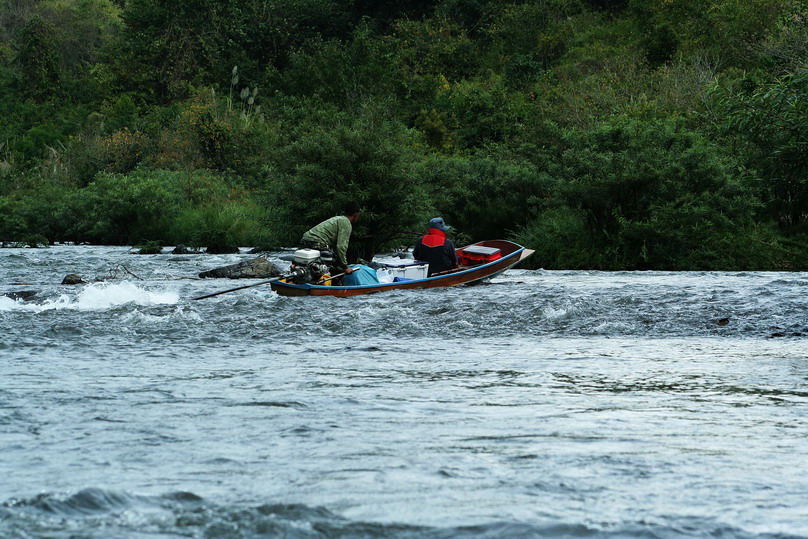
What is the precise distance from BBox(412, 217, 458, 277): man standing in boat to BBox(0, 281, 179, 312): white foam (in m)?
4.15

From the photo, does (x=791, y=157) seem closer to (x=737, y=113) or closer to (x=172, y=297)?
(x=737, y=113)

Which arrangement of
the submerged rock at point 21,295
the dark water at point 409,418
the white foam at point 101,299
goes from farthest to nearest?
the submerged rock at point 21,295 → the white foam at point 101,299 → the dark water at point 409,418

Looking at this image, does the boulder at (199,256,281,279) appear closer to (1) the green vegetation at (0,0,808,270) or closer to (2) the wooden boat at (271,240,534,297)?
(1) the green vegetation at (0,0,808,270)

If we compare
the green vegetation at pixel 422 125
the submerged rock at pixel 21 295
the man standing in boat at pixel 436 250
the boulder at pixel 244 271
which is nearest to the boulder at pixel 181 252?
the green vegetation at pixel 422 125

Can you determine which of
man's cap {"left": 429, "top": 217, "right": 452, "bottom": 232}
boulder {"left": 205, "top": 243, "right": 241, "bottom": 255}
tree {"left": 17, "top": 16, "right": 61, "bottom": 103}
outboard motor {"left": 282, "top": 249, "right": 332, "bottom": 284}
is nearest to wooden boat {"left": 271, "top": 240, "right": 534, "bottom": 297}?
outboard motor {"left": 282, "top": 249, "right": 332, "bottom": 284}

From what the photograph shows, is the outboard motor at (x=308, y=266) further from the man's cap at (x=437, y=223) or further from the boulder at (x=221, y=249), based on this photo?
the boulder at (x=221, y=249)

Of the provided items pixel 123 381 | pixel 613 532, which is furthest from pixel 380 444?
pixel 123 381

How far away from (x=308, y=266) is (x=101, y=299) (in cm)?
329

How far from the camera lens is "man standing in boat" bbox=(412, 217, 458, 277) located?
17.2 meters

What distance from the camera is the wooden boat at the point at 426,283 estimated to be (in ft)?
51.3

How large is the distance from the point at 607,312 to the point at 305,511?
9.74m

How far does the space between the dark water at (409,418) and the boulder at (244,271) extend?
243 inches

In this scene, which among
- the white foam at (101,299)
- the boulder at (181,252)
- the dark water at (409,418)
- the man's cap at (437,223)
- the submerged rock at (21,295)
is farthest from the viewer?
the boulder at (181,252)

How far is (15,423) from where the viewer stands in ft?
23.9
